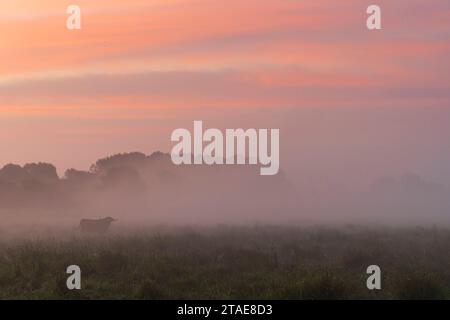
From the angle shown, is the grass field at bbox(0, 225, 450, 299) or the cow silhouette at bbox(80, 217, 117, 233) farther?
the cow silhouette at bbox(80, 217, 117, 233)

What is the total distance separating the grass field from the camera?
13.3m

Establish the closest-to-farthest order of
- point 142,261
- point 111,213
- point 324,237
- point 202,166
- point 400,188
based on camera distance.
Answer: point 142,261 → point 324,237 → point 111,213 → point 202,166 → point 400,188

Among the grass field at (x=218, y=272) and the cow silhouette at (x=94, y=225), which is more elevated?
the cow silhouette at (x=94, y=225)

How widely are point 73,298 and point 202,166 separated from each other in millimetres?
71752

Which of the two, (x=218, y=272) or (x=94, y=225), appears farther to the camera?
(x=94, y=225)

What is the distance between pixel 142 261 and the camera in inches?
634

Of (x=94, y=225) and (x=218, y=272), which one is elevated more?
(x=94, y=225)

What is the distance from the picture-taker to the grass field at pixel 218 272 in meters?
13.3

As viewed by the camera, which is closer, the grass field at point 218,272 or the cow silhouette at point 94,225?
the grass field at point 218,272

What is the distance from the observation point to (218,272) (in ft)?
50.5

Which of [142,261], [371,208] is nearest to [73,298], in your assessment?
[142,261]

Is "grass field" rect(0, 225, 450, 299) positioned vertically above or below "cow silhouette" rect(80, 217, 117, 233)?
below
